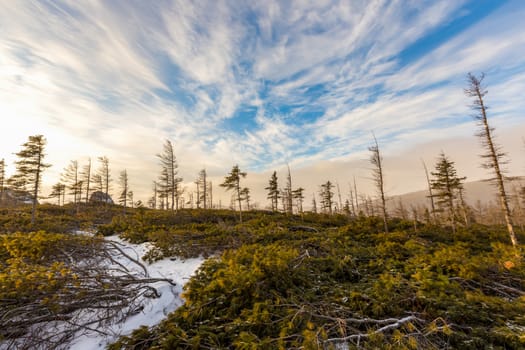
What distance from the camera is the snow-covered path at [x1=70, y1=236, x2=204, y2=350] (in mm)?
3789

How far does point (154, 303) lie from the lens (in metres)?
5.14

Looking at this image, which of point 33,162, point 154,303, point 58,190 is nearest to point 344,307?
point 154,303

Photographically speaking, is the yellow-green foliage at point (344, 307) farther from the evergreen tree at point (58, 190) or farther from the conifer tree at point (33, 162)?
the evergreen tree at point (58, 190)

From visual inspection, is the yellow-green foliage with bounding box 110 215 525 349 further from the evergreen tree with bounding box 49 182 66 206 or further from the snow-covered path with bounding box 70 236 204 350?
the evergreen tree with bounding box 49 182 66 206

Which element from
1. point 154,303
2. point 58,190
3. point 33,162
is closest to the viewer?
point 154,303

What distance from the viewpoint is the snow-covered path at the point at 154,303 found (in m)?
3.79

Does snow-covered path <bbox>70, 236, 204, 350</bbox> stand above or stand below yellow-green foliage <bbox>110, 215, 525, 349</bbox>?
below

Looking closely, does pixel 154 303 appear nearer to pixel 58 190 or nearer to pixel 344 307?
pixel 344 307

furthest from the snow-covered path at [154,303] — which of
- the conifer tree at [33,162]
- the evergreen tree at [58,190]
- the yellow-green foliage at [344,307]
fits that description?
→ the evergreen tree at [58,190]

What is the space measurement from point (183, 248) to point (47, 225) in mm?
11759

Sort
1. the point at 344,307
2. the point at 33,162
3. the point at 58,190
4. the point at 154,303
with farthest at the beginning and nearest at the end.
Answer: the point at 58,190
the point at 33,162
the point at 154,303
the point at 344,307

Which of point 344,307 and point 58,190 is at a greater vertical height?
point 58,190

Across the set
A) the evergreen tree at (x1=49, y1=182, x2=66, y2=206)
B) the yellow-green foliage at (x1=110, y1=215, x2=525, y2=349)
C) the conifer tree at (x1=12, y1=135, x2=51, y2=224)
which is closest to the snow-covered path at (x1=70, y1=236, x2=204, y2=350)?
the yellow-green foliage at (x1=110, y1=215, x2=525, y2=349)

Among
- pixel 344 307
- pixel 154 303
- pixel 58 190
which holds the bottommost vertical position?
pixel 154 303
